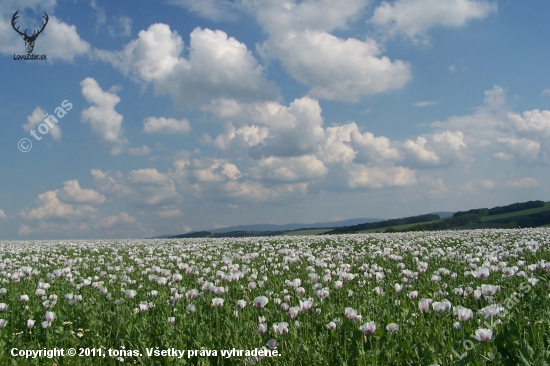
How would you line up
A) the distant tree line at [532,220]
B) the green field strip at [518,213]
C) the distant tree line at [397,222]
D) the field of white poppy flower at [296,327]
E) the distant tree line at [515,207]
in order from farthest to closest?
1. the distant tree line at [515,207]
2. the distant tree line at [397,222]
3. the green field strip at [518,213]
4. the distant tree line at [532,220]
5. the field of white poppy flower at [296,327]

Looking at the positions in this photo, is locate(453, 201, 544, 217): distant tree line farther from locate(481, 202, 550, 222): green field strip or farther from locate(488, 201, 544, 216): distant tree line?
locate(481, 202, 550, 222): green field strip

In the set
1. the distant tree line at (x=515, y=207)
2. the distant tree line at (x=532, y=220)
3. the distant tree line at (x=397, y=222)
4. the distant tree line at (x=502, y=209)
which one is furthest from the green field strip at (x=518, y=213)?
the distant tree line at (x=397, y=222)

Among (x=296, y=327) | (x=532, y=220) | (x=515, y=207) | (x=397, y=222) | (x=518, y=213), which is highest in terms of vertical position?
(x=296, y=327)

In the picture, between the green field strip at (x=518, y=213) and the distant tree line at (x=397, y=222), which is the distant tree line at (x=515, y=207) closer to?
the green field strip at (x=518, y=213)

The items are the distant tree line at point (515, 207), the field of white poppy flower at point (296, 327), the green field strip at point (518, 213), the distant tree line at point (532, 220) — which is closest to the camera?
the field of white poppy flower at point (296, 327)

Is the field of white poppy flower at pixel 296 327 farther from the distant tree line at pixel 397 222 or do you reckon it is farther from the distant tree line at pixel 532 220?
the distant tree line at pixel 397 222

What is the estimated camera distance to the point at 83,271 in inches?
475

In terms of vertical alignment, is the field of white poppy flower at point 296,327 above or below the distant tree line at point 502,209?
above

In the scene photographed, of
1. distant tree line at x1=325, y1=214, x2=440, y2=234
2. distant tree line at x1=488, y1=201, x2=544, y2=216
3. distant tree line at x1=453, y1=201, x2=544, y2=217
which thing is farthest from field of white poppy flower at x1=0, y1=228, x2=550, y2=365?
distant tree line at x1=488, y1=201, x2=544, y2=216

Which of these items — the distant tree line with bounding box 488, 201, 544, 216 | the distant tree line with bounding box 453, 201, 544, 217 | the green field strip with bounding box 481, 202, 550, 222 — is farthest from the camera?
the distant tree line with bounding box 488, 201, 544, 216

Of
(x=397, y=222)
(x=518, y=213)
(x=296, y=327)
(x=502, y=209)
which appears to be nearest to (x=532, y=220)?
(x=518, y=213)

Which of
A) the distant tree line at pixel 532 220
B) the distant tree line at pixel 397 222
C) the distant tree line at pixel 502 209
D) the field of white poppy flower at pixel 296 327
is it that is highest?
the field of white poppy flower at pixel 296 327

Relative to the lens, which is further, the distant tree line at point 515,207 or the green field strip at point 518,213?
the distant tree line at point 515,207

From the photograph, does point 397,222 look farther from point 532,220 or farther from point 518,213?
point 532,220
